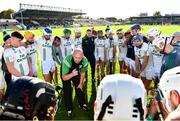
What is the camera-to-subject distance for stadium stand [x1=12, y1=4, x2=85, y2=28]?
85062 millimetres

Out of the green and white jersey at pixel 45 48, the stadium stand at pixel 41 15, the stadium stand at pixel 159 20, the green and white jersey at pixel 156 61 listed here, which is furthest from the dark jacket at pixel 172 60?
the stadium stand at pixel 159 20

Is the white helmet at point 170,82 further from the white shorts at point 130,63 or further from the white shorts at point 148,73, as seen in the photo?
the white shorts at point 130,63

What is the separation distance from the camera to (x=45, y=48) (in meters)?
10.4

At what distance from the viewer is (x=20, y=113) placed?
2.71 m

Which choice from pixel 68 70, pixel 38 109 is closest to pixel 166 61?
pixel 68 70

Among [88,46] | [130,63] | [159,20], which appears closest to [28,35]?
[88,46]

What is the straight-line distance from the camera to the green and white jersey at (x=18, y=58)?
7531mm

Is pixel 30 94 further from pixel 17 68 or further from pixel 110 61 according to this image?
pixel 110 61

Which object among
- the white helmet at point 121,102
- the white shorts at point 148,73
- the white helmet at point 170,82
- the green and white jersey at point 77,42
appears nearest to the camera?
the white helmet at point 121,102

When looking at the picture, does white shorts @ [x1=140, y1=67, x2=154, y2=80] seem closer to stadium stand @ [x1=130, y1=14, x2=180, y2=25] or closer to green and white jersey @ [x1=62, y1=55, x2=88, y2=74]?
green and white jersey @ [x1=62, y1=55, x2=88, y2=74]

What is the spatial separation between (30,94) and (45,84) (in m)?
0.21

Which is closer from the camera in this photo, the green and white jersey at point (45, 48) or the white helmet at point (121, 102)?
the white helmet at point (121, 102)

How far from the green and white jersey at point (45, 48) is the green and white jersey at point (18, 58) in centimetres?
253

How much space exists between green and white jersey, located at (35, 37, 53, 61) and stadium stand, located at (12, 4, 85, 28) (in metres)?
67.0
